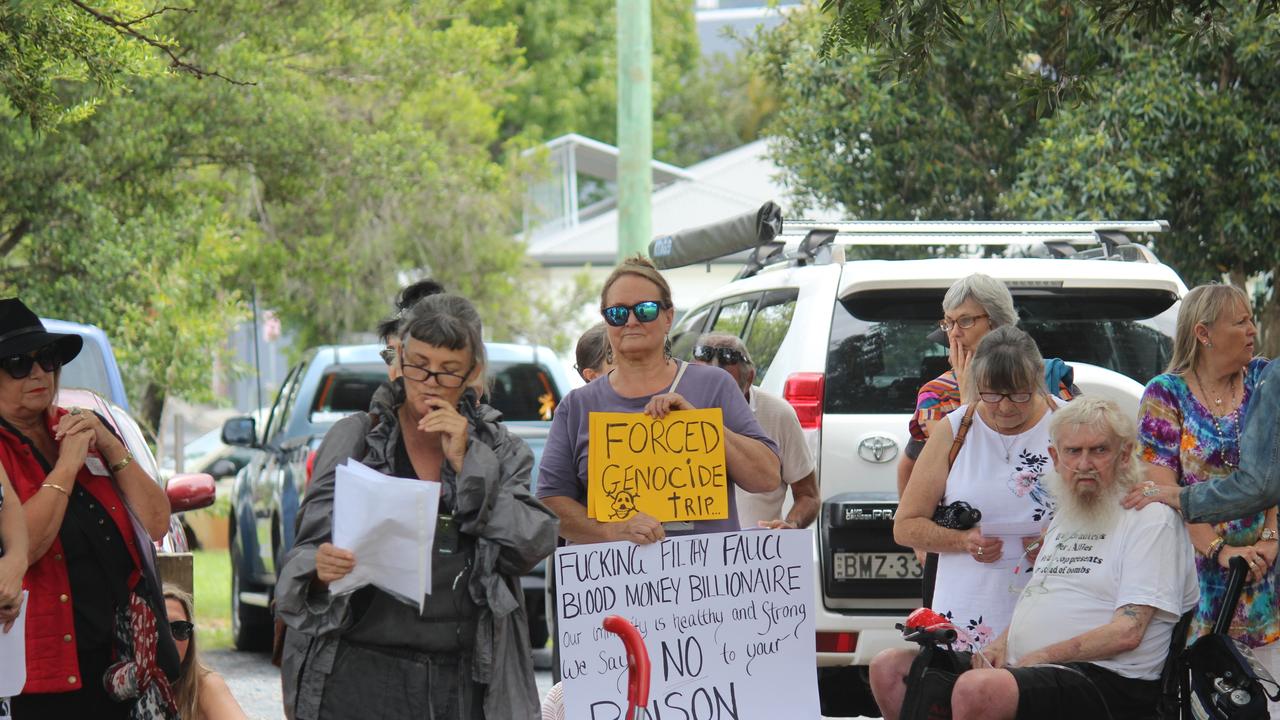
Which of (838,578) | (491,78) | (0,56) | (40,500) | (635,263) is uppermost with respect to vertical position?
(491,78)

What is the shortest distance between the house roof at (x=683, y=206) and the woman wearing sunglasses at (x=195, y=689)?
115 feet

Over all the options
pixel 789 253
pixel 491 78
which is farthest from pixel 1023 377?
pixel 491 78

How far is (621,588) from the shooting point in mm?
4910

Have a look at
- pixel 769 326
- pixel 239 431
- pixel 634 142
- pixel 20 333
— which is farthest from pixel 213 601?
pixel 20 333

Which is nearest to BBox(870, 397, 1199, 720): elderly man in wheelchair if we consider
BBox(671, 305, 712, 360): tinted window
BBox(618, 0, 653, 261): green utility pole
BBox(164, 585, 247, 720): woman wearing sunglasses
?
BBox(164, 585, 247, 720): woman wearing sunglasses

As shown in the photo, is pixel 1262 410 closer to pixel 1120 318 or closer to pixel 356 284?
pixel 1120 318

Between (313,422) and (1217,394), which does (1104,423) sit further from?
(313,422)

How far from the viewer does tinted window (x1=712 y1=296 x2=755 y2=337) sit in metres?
8.33

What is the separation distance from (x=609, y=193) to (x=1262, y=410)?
49.3 metres

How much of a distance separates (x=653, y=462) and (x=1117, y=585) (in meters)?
1.56

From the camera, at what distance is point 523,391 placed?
11.1 meters

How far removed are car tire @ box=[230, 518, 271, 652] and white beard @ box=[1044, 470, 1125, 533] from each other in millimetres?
6875

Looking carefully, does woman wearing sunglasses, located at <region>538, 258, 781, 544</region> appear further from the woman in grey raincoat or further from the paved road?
the paved road

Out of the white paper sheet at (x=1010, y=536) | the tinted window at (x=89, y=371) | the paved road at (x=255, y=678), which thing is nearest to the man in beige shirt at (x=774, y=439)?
the white paper sheet at (x=1010, y=536)
